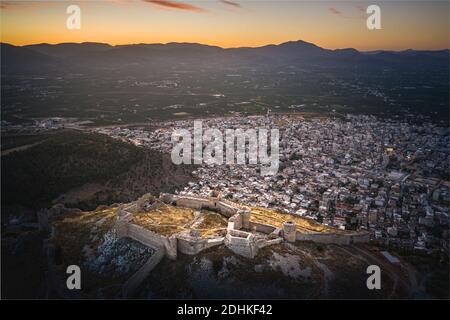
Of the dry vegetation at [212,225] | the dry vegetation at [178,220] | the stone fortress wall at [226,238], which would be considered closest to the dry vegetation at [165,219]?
the dry vegetation at [178,220]

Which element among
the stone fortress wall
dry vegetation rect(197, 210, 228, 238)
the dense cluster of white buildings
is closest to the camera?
the stone fortress wall

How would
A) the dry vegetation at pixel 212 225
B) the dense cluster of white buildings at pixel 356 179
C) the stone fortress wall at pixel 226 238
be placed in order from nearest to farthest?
1. the stone fortress wall at pixel 226 238
2. the dry vegetation at pixel 212 225
3. the dense cluster of white buildings at pixel 356 179

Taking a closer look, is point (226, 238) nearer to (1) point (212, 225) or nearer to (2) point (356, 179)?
(1) point (212, 225)

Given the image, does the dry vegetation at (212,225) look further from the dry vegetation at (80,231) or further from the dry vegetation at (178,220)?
the dry vegetation at (80,231)

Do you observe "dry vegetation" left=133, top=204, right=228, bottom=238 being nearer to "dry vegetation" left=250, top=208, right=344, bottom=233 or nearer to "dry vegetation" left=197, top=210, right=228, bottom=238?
"dry vegetation" left=197, top=210, right=228, bottom=238

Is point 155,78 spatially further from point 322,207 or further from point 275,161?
point 322,207

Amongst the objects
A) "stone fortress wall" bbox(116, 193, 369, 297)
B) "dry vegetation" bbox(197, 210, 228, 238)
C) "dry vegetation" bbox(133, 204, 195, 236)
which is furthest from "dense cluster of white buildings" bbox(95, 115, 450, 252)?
"dry vegetation" bbox(133, 204, 195, 236)

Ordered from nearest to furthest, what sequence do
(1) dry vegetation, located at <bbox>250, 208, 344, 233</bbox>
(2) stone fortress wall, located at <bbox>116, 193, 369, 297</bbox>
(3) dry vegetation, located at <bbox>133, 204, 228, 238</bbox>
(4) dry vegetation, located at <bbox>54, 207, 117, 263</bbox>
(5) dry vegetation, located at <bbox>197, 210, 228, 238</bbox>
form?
(2) stone fortress wall, located at <bbox>116, 193, 369, 297</bbox> → (4) dry vegetation, located at <bbox>54, 207, 117, 263</bbox> → (5) dry vegetation, located at <bbox>197, 210, 228, 238</bbox> → (3) dry vegetation, located at <bbox>133, 204, 228, 238</bbox> → (1) dry vegetation, located at <bbox>250, 208, 344, 233</bbox>
